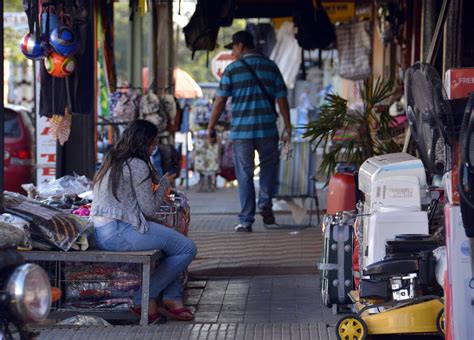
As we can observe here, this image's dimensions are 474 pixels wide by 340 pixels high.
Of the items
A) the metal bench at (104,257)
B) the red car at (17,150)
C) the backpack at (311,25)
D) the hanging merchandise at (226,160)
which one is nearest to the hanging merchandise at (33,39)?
the metal bench at (104,257)

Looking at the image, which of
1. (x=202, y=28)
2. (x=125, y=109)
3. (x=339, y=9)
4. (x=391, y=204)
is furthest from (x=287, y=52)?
(x=391, y=204)

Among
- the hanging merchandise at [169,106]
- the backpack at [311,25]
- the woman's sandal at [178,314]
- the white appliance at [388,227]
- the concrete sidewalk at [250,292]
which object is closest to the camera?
the white appliance at [388,227]

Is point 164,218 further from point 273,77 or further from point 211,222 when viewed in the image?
point 211,222

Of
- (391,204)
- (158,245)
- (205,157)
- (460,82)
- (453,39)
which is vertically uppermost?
(453,39)

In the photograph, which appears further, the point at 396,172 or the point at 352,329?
the point at 396,172

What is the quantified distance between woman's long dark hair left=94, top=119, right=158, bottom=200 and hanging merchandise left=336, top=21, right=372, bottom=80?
9.06 meters

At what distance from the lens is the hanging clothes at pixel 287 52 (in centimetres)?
1869

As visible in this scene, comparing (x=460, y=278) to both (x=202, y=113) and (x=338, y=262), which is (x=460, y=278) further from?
(x=202, y=113)

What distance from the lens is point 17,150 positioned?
1638 centimetres

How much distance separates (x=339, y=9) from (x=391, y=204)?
9.96 m

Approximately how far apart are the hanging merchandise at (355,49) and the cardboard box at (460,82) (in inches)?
395

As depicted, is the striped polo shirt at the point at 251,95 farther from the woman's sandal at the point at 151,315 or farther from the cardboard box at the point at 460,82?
the cardboard box at the point at 460,82

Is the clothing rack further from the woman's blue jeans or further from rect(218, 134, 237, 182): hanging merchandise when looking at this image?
rect(218, 134, 237, 182): hanging merchandise

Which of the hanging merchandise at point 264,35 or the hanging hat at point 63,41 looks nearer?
the hanging hat at point 63,41
